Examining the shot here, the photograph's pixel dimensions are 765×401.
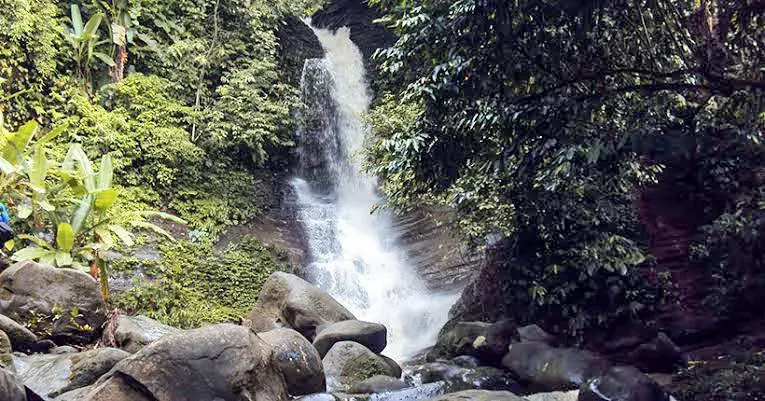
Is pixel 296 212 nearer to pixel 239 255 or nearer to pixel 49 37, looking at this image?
pixel 239 255

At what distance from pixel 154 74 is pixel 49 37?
2836 mm

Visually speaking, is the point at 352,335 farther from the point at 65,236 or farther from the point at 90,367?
the point at 65,236

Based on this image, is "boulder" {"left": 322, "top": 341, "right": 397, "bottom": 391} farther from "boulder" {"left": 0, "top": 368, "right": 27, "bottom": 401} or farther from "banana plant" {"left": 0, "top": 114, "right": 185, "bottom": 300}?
"boulder" {"left": 0, "top": 368, "right": 27, "bottom": 401}

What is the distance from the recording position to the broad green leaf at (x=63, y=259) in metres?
9.05

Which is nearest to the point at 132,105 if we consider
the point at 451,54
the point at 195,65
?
the point at 195,65

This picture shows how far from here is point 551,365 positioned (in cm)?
778

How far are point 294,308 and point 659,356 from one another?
566 centimetres

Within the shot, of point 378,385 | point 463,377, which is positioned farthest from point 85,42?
point 463,377

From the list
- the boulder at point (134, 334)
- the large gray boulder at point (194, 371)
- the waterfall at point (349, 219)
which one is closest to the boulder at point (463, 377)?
the waterfall at point (349, 219)

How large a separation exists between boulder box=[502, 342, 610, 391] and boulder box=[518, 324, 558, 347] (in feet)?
0.46

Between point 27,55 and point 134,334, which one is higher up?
point 27,55

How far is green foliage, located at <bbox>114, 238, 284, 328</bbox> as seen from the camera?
432 inches

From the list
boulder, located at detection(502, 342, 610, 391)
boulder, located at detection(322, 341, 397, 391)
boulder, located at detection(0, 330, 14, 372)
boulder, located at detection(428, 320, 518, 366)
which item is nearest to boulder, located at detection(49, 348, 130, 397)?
boulder, located at detection(0, 330, 14, 372)

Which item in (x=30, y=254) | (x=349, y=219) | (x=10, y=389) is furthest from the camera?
(x=349, y=219)
